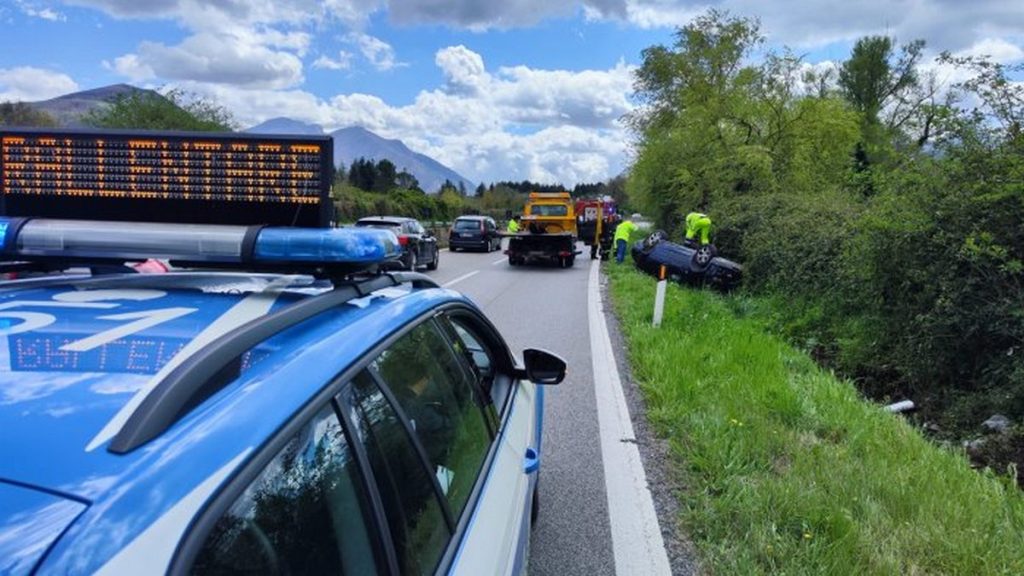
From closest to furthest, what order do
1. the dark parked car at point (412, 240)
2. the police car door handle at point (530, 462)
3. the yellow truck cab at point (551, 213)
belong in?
the police car door handle at point (530, 462)
the dark parked car at point (412, 240)
the yellow truck cab at point (551, 213)

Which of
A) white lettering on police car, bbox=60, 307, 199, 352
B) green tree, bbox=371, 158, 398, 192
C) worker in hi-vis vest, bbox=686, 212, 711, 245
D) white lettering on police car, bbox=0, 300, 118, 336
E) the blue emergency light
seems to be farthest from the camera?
green tree, bbox=371, 158, 398, 192

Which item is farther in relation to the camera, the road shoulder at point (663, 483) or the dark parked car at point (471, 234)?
the dark parked car at point (471, 234)

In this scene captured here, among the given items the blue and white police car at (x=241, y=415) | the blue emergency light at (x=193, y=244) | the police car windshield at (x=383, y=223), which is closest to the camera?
the blue and white police car at (x=241, y=415)

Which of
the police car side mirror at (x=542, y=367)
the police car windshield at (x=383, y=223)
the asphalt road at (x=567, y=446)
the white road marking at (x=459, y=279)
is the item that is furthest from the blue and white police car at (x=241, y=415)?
the police car windshield at (x=383, y=223)

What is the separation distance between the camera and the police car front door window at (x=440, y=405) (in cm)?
187

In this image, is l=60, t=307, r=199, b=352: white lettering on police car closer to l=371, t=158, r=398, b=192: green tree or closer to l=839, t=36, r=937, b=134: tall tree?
l=839, t=36, r=937, b=134: tall tree

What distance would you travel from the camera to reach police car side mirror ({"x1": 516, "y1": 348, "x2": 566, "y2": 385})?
3.23 meters

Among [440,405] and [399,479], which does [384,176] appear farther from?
[399,479]

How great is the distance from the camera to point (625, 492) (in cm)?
429

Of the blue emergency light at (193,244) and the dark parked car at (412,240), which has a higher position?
the blue emergency light at (193,244)

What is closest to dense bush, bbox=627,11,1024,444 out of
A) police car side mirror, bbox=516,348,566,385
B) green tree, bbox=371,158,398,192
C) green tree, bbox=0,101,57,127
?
police car side mirror, bbox=516,348,566,385

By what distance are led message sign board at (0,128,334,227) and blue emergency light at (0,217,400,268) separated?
899 millimetres

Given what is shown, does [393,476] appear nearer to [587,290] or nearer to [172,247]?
[172,247]

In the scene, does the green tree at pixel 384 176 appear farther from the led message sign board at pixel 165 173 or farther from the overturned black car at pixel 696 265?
the led message sign board at pixel 165 173
